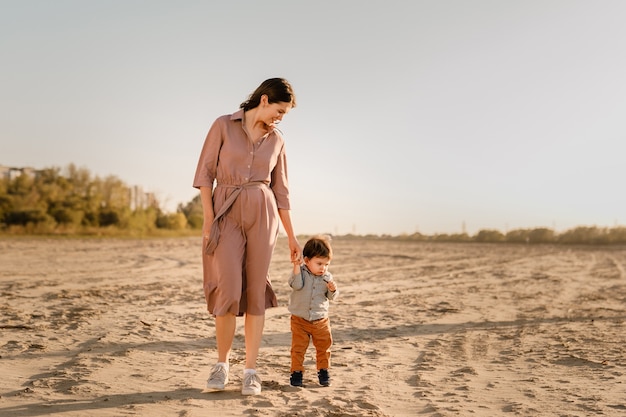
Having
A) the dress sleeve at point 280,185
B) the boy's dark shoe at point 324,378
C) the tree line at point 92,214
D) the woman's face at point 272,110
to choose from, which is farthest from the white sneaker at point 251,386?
the tree line at point 92,214

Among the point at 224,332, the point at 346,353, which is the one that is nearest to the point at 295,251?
the point at 224,332

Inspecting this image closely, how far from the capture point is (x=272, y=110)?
418cm

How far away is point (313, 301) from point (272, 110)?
138 cm

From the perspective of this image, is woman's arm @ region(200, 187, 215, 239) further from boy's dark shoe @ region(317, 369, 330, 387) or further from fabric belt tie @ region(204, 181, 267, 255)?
boy's dark shoe @ region(317, 369, 330, 387)

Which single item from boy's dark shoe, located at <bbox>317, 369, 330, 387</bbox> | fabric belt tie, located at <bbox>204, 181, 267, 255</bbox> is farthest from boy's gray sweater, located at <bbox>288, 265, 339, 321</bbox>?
fabric belt tie, located at <bbox>204, 181, 267, 255</bbox>

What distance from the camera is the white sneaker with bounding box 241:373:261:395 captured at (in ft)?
13.5

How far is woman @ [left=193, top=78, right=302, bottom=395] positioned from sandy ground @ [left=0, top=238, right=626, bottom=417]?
45cm

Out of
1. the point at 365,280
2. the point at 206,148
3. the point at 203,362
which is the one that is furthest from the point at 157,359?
the point at 365,280

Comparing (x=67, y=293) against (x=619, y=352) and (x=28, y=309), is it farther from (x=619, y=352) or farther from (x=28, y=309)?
(x=619, y=352)

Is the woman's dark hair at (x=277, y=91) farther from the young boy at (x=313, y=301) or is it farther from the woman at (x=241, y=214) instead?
the young boy at (x=313, y=301)

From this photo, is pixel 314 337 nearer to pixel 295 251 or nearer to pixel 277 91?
pixel 295 251

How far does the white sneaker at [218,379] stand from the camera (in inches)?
163

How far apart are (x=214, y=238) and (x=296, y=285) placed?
27.2 inches

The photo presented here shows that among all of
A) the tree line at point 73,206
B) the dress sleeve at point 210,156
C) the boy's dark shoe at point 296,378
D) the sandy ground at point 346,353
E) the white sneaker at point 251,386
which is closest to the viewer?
the sandy ground at point 346,353
